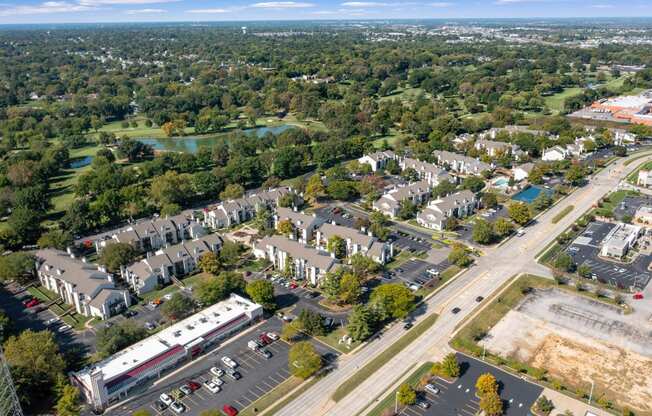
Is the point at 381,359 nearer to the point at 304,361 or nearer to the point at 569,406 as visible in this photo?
the point at 304,361

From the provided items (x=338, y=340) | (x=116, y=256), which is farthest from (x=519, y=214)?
(x=116, y=256)

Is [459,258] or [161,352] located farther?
[459,258]

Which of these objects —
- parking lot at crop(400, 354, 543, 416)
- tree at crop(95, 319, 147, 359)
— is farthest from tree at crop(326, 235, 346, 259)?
tree at crop(95, 319, 147, 359)

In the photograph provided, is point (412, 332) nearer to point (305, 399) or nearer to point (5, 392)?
point (305, 399)

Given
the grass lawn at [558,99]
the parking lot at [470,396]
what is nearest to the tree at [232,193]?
the parking lot at [470,396]

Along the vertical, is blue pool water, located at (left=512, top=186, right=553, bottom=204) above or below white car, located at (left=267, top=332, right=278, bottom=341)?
above

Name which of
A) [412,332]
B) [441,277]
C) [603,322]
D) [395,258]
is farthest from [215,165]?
[603,322]

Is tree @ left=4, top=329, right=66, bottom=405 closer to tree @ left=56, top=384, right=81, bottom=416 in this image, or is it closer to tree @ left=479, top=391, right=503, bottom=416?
tree @ left=56, top=384, right=81, bottom=416
